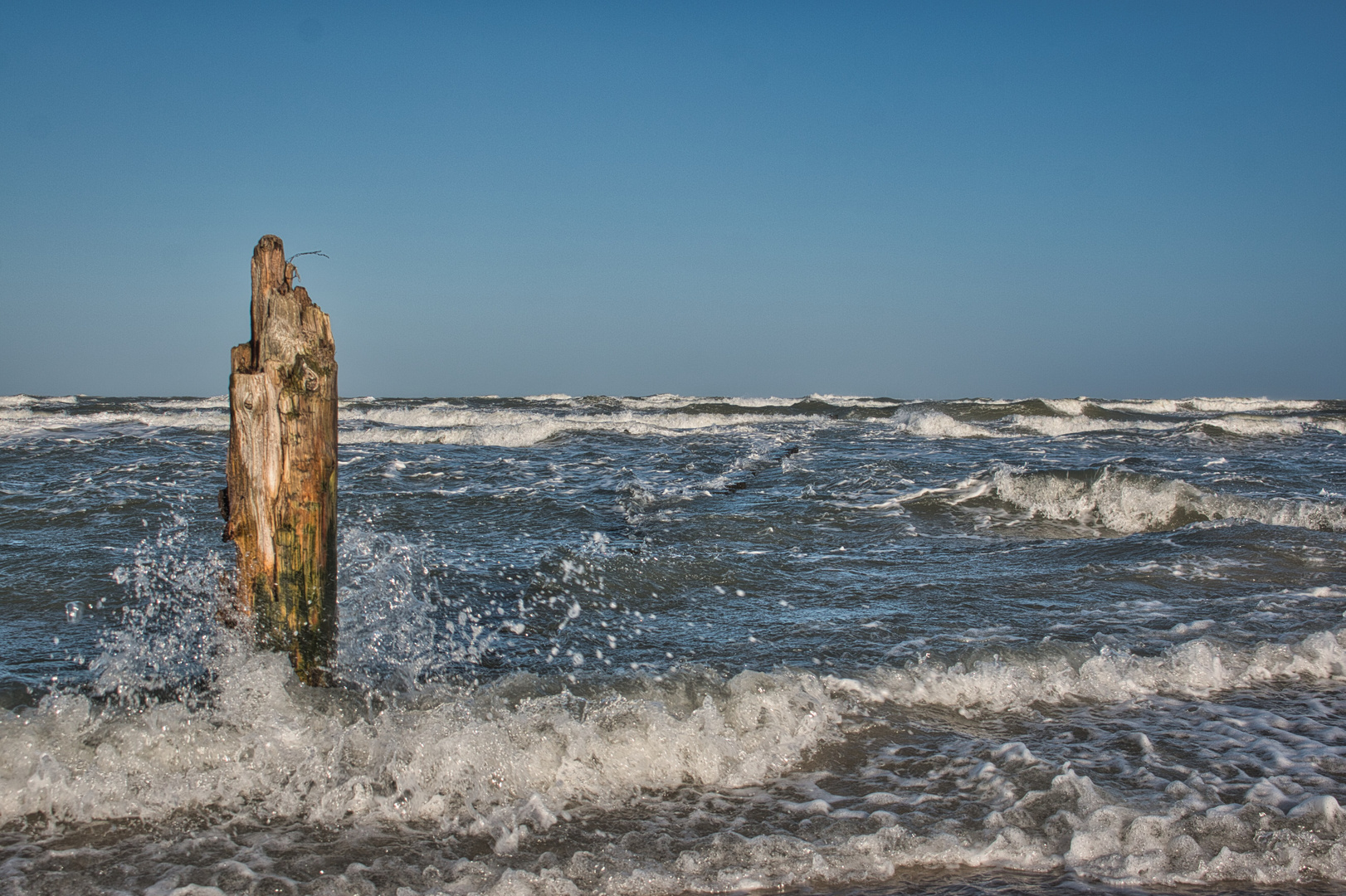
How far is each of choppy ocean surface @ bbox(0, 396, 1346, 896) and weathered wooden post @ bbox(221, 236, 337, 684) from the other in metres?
0.28

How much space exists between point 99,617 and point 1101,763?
19.3 ft

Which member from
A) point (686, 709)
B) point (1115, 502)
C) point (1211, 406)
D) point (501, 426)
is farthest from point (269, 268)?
point (1211, 406)

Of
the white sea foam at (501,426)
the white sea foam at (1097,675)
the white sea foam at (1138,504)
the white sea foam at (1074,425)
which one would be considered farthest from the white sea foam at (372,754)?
the white sea foam at (1074,425)

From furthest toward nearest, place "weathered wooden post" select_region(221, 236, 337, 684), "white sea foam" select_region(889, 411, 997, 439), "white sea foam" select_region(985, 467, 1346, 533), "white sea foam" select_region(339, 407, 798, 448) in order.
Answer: "white sea foam" select_region(889, 411, 997, 439)
"white sea foam" select_region(339, 407, 798, 448)
"white sea foam" select_region(985, 467, 1346, 533)
"weathered wooden post" select_region(221, 236, 337, 684)

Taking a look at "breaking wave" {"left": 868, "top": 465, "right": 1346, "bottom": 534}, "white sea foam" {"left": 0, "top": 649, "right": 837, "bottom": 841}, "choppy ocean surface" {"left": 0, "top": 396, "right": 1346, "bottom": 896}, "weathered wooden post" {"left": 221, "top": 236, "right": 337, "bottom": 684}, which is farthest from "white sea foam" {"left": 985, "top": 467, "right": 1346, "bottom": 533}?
"weathered wooden post" {"left": 221, "top": 236, "right": 337, "bottom": 684}

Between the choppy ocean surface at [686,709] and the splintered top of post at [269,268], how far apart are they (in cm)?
159

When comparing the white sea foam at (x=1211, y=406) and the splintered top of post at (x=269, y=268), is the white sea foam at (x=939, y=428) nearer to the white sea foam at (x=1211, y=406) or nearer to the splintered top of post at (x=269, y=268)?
the white sea foam at (x=1211, y=406)

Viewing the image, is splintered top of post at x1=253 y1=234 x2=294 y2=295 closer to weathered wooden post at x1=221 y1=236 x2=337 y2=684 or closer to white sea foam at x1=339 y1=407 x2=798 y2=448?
weathered wooden post at x1=221 y1=236 x2=337 y2=684

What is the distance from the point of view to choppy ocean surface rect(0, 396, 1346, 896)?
283 cm

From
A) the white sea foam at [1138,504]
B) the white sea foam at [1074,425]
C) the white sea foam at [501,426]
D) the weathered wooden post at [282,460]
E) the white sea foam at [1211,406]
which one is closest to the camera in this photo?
the weathered wooden post at [282,460]

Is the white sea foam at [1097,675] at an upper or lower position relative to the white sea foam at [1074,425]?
lower

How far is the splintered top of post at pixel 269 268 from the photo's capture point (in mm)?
3598

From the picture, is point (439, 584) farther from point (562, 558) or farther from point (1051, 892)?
point (1051, 892)

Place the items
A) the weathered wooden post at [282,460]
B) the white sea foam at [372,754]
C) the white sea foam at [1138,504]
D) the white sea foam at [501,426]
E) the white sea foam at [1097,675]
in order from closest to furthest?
the white sea foam at [372,754], the weathered wooden post at [282,460], the white sea foam at [1097,675], the white sea foam at [1138,504], the white sea foam at [501,426]
